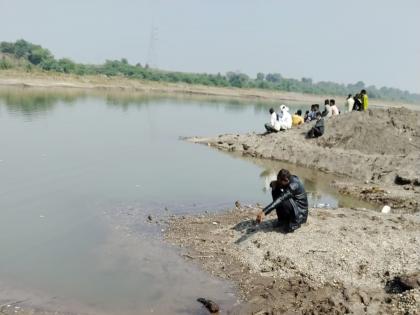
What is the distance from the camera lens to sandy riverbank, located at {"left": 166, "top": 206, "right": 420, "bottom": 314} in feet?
24.3

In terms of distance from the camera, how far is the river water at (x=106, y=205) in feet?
26.0

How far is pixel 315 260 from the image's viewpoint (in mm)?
8758

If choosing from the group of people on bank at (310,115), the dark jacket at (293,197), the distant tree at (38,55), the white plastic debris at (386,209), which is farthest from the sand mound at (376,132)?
the distant tree at (38,55)

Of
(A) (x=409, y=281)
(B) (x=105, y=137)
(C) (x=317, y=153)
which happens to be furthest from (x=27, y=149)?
(A) (x=409, y=281)

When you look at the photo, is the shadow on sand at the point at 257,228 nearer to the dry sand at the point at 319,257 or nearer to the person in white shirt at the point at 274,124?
the dry sand at the point at 319,257

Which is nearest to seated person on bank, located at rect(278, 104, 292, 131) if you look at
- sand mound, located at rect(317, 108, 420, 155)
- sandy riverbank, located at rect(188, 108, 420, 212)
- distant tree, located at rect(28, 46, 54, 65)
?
sandy riverbank, located at rect(188, 108, 420, 212)

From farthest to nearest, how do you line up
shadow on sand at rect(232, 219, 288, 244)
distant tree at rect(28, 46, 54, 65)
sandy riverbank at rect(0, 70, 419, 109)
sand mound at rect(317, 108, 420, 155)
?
distant tree at rect(28, 46, 54, 65) < sandy riverbank at rect(0, 70, 419, 109) < sand mound at rect(317, 108, 420, 155) < shadow on sand at rect(232, 219, 288, 244)

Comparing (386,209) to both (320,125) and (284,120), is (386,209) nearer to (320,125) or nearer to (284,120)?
(320,125)

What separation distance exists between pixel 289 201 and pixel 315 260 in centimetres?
132

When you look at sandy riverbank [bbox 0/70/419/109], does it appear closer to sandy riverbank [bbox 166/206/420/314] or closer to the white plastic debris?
the white plastic debris

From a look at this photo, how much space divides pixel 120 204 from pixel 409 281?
303 inches

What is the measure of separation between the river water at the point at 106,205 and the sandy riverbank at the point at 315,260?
21.4 inches

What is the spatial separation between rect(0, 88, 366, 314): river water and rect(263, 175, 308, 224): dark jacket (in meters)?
2.00

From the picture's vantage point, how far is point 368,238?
9430 millimetres
